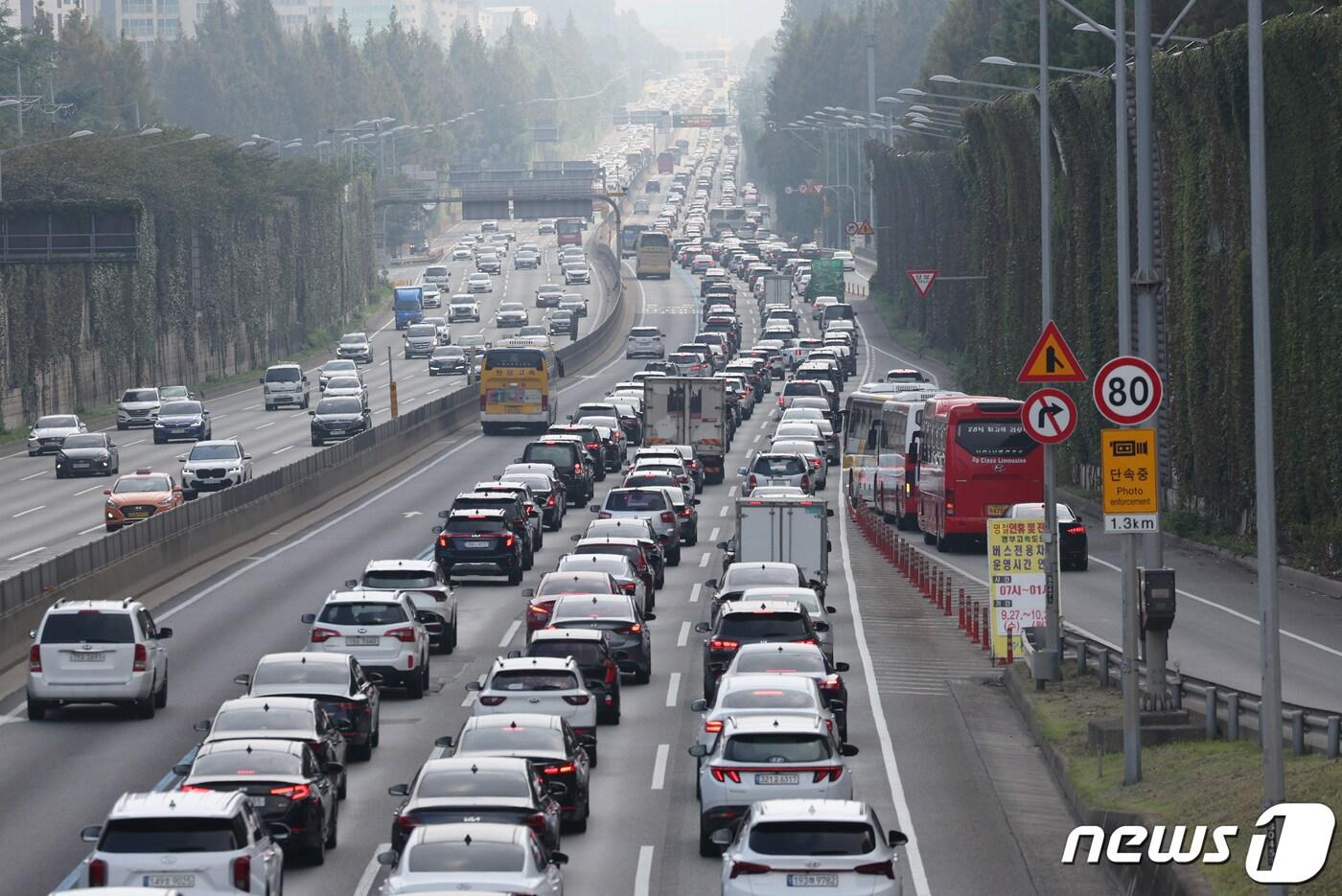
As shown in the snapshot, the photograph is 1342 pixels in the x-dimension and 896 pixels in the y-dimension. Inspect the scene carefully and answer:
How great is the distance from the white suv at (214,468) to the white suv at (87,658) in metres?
30.4

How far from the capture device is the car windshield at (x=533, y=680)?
87.7 feet

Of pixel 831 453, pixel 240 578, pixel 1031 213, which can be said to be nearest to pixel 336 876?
pixel 240 578

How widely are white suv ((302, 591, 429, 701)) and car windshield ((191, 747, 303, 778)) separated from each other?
10.1m

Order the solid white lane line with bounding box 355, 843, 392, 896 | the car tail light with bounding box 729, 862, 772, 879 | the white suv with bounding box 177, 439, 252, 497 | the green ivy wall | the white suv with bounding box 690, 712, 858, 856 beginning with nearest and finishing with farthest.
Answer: the car tail light with bounding box 729, 862, 772, 879, the solid white lane line with bounding box 355, 843, 392, 896, the white suv with bounding box 690, 712, 858, 856, the green ivy wall, the white suv with bounding box 177, 439, 252, 497

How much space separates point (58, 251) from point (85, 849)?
69.9 meters

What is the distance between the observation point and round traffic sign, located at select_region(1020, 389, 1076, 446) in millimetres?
29203

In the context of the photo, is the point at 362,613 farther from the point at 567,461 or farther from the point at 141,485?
the point at 567,461

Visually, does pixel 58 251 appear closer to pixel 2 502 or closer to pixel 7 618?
pixel 2 502

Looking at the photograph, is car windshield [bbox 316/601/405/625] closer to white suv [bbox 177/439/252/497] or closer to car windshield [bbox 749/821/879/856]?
car windshield [bbox 749/821/879/856]

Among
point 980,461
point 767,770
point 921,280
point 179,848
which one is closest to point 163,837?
point 179,848

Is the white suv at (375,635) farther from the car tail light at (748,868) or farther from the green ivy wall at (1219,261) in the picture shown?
the green ivy wall at (1219,261)

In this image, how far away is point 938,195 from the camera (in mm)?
127000

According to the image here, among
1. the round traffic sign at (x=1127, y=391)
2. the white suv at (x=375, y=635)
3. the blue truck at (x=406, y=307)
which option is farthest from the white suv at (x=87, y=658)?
the blue truck at (x=406, y=307)

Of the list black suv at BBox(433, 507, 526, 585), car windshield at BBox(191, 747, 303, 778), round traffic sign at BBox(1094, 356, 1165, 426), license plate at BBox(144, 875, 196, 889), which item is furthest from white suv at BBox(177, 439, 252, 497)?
license plate at BBox(144, 875, 196, 889)
